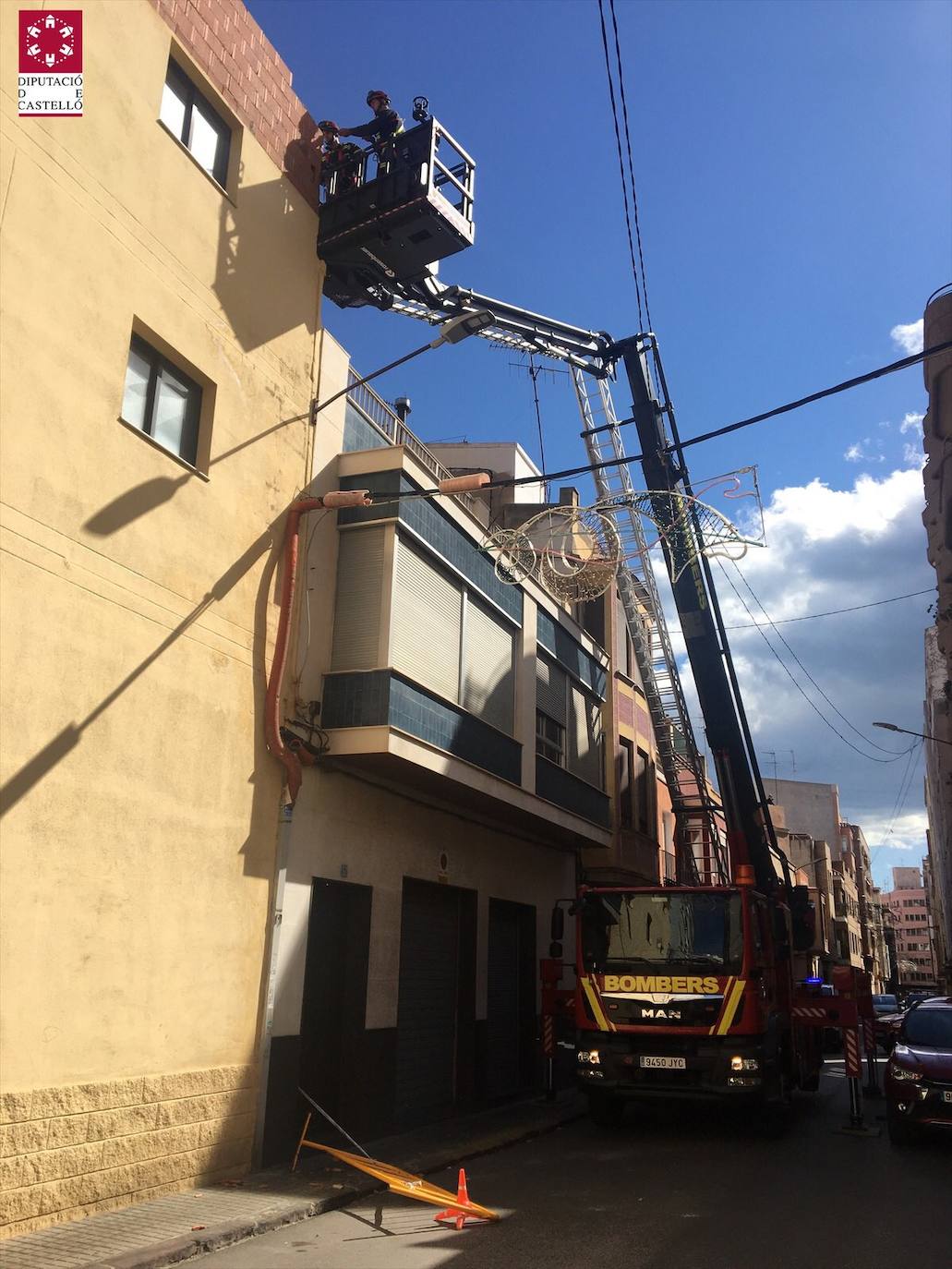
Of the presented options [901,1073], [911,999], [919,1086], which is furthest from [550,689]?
[911,999]

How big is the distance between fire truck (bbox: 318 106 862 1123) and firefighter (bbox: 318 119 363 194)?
137 mm

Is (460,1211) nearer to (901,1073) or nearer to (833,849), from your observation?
(901,1073)

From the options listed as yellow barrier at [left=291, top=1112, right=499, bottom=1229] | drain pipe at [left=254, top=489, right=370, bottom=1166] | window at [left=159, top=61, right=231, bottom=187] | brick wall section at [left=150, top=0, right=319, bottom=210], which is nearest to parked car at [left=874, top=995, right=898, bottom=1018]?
yellow barrier at [left=291, top=1112, right=499, bottom=1229]

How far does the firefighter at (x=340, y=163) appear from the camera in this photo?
520 inches

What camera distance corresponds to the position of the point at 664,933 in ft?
42.4

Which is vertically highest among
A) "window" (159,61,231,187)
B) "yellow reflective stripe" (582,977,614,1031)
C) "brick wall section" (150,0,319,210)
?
"brick wall section" (150,0,319,210)

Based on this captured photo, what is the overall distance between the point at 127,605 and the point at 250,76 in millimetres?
7025

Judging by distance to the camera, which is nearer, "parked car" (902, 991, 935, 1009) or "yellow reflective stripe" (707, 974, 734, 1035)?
"yellow reflective stripe" (707, 974, 734, 1035)

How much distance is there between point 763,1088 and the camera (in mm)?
12062

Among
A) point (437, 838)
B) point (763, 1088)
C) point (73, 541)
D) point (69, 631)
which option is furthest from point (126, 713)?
point (763, 1088)

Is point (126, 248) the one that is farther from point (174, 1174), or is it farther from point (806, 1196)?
point (806, 1196)

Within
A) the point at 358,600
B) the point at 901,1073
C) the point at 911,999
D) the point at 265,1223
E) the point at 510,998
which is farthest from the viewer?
the point at 911,999

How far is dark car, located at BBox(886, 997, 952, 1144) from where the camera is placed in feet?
36.9

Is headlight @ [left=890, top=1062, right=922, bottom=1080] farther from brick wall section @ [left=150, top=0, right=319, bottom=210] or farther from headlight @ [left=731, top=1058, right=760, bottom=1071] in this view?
brick wall section @ [left=150, top=0, right=319, bottom=210]
